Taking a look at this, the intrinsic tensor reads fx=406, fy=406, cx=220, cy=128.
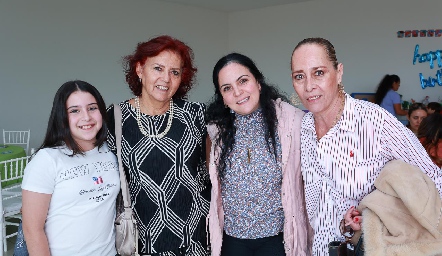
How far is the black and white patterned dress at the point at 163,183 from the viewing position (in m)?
1.89

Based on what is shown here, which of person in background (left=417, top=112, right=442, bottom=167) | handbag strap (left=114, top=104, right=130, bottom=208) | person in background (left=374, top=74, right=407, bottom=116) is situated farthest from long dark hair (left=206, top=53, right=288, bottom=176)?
person in background (left=374, top=74, right=407, bottom=116)

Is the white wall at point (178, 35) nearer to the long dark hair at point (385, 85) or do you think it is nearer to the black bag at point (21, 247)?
the long dark hair at point (385, 85)

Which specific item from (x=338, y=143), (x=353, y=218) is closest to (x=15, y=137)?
(x=338, y=143)

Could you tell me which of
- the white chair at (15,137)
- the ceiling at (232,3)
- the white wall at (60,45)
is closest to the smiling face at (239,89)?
the white chair at (15,137)

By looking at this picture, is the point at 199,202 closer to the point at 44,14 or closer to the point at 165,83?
the point at 165,83

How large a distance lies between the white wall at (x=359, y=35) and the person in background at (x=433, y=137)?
5.10 m

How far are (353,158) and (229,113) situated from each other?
2.37ft

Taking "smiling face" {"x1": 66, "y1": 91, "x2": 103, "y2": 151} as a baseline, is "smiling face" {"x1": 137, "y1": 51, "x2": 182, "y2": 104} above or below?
above

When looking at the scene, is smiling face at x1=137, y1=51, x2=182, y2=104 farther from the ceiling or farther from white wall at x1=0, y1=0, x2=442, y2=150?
the ceiling

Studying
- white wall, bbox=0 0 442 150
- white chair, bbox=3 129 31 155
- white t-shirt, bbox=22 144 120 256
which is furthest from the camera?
white wall, bbox=0 0 442 150

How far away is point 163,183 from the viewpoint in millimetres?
1890

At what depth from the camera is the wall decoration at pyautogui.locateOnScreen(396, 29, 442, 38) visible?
7.53m

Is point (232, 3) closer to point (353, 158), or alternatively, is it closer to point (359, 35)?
point (359, 35)

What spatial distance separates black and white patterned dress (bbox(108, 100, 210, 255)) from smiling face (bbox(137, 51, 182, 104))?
0.35 ft
